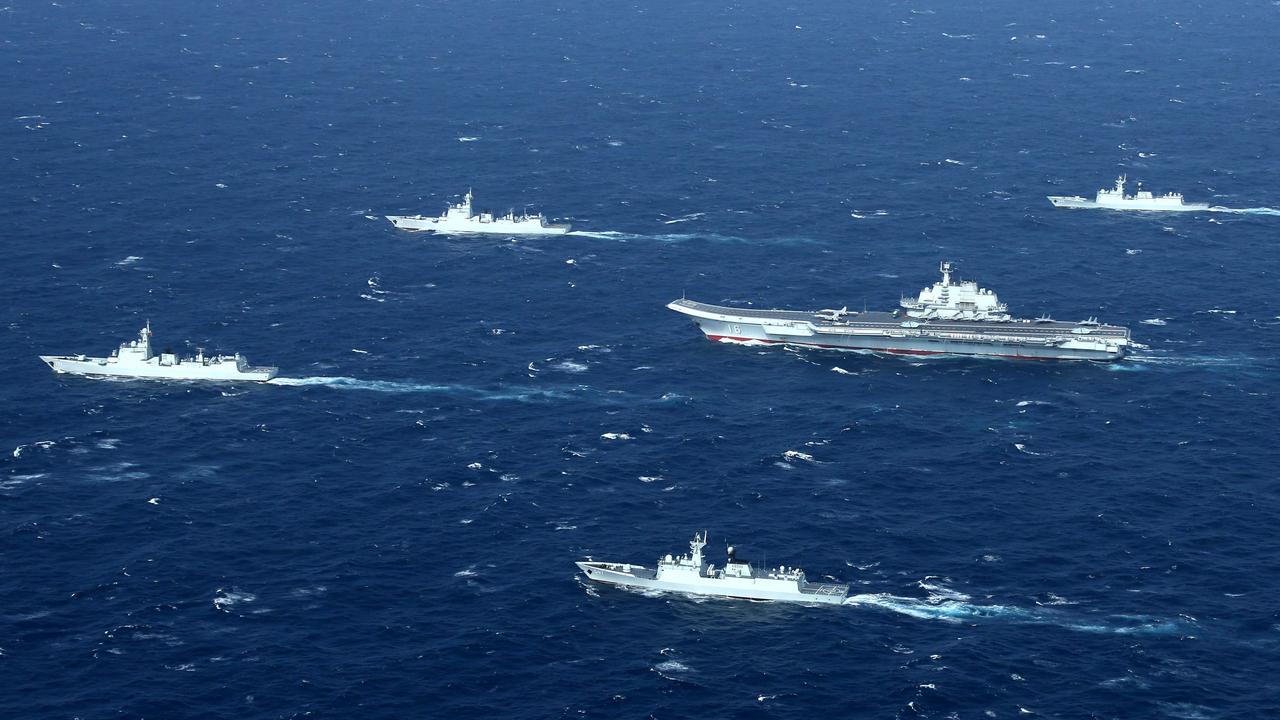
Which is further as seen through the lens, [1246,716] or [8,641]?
[8,641]

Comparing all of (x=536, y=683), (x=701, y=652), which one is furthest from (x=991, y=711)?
(x=536, y=683)

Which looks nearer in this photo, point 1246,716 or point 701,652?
point 1246,716

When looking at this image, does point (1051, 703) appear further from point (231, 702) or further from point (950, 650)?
point (231, 702)

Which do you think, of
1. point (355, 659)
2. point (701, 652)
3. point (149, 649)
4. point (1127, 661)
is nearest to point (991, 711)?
point (1127, 661)

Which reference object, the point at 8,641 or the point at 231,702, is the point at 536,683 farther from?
the point at 8,641

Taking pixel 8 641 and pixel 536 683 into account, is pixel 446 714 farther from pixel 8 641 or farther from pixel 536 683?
pixel 8 641

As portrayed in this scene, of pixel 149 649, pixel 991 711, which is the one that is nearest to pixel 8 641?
pixel 149 649
